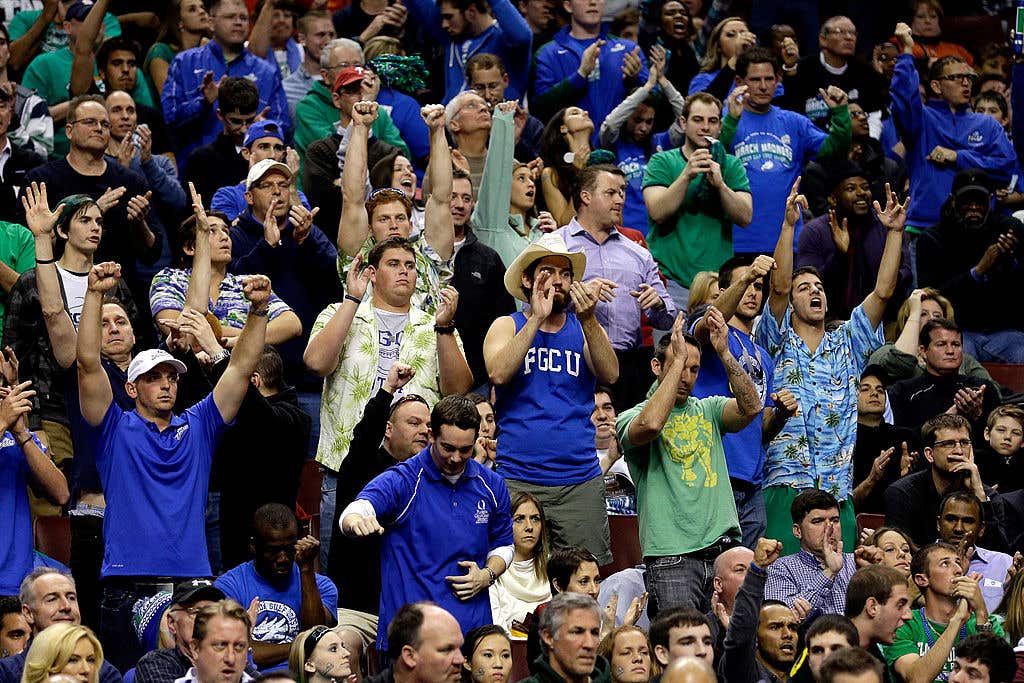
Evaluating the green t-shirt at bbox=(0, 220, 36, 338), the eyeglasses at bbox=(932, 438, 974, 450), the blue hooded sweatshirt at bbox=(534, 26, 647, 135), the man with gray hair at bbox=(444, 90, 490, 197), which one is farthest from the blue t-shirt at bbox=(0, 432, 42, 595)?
the blue hooded sweatshirt at bbox=(534, 26, 647, 135)

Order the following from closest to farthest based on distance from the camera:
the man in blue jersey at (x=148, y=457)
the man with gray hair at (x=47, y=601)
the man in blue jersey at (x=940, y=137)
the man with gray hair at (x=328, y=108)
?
the man with gray hair at (x=47, y=601) → the man in blue jersey at (x=148, y=457) → the man with gray hair at (x=328, y=108) → the man in blue jersey at (x=940, y=137)

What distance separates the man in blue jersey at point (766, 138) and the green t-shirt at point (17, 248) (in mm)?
4947

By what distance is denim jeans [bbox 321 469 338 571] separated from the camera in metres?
10.1

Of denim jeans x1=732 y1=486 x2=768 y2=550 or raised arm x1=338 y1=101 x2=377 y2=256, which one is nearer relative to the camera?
denim jeans x1=732 y1=486 x2=768 y2=550

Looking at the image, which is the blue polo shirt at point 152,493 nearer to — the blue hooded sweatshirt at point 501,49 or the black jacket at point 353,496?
the black jacket at point 353,496

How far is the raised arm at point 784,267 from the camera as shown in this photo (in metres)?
12.5

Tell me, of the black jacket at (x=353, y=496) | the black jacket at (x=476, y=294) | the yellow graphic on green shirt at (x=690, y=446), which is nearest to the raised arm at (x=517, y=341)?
the black jacket at (x=353, y=496)

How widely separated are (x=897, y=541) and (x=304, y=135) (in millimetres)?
5850

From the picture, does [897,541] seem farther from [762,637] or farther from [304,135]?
[304,135]

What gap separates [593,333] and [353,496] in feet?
5.10

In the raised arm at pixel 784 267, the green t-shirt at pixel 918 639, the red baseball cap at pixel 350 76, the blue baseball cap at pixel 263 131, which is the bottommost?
the green t-shirt at pixel 918 639

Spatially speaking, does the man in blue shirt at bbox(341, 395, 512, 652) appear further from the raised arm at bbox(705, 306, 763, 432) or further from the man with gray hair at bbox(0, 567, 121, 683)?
the raised arm at bbox(705, 306, 763, 432)

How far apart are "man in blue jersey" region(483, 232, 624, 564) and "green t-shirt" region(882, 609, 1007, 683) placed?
1.62m

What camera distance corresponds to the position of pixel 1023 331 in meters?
14.4
